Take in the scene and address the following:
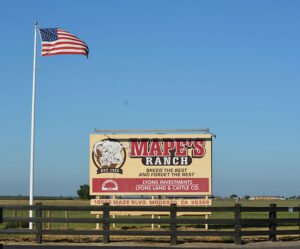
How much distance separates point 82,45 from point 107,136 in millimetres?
4496

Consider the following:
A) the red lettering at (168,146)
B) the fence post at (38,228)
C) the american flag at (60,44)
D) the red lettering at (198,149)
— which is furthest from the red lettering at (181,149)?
the fence post at (38,228)

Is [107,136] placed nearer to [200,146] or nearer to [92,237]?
[200,146]

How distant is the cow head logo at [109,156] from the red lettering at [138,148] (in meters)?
0.37

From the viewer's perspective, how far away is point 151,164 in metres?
26.0

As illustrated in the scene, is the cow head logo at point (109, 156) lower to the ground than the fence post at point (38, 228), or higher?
higher

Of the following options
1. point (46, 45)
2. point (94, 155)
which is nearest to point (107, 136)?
point (94, 155)

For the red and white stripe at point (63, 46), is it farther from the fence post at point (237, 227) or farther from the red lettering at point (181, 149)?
the fence post at point (237, 227)

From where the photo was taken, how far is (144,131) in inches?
1029

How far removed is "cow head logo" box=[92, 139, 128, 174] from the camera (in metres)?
26.1

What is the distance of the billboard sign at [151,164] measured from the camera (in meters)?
25.8

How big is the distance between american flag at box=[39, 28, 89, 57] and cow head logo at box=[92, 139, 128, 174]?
177 inches

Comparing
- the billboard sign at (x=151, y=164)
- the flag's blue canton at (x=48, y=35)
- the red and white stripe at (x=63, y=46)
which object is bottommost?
the billboard sign at (x=151, y=164)

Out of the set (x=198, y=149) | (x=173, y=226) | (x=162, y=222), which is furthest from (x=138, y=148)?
(x=173, y=226)

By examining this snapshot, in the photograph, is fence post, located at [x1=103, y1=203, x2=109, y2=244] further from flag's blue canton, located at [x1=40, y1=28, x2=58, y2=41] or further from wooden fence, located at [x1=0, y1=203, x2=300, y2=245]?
flag's blue canton, located at [x1=40, y1=28, x2=58, y2=41]
